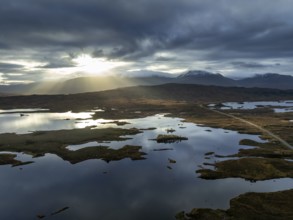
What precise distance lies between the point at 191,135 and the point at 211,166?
4245cm

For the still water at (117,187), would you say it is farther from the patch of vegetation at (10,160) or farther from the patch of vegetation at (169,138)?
the patch of vegetation at (169,138)

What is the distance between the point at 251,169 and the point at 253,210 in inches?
834

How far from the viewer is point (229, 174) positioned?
68.2 metres

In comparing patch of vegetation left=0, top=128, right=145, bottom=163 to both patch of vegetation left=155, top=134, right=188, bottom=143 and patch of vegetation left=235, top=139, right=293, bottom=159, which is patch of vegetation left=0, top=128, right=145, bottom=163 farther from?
patch of vegetation left=235, top=139, right=293, bottom=159

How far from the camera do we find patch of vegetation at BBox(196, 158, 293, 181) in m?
66.9

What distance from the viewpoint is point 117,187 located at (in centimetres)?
6184

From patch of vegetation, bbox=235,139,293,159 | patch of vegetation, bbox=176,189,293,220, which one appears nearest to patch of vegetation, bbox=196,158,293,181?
patch of vegetation, bbox=235,139,293,159

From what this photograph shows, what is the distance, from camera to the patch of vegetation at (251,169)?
66875 mm

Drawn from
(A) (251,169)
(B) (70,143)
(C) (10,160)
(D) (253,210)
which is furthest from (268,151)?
(C) (10,160)

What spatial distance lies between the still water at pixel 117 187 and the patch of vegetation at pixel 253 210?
2168 millimetres

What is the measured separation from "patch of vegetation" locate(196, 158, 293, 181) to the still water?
2222 mm

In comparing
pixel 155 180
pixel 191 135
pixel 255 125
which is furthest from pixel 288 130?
pixel 155 180

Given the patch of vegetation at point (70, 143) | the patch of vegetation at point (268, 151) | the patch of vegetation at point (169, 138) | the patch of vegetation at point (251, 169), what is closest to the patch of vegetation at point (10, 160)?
the patch of vegetation at point (70, 143)

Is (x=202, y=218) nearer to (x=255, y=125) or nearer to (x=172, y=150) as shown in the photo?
(x=172, y=150)
